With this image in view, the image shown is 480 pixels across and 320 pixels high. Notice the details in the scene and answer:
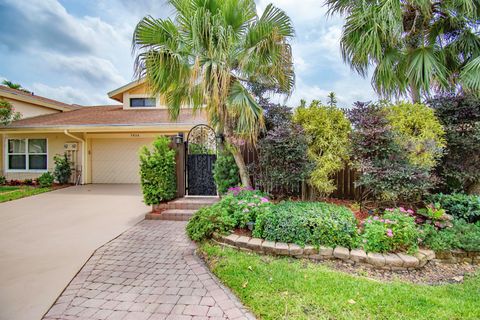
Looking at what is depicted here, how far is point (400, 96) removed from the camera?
594 cm

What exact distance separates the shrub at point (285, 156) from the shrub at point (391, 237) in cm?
174

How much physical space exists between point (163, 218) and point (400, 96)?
6.60m

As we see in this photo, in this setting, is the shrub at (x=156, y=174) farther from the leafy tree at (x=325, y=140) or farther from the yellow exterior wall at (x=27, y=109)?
the yellow exterior wall at (x=27, y=109)

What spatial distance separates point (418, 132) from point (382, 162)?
1.10m

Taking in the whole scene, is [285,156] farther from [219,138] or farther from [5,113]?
[5,113]

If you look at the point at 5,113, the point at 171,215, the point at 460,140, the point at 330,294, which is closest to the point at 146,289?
the point at 330,294

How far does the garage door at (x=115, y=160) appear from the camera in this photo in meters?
11.6

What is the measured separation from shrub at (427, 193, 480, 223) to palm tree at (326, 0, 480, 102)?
7.22 ft

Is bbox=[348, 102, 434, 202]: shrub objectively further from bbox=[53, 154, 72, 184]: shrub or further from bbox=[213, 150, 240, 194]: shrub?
bbox=[53, 154, 72, 184]: shrub

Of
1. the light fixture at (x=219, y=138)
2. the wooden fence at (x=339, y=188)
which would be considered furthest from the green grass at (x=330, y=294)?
the light fixture at (x=219, y=138)

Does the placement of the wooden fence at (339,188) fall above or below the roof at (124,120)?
below

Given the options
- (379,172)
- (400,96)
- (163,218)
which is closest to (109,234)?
(163,218)

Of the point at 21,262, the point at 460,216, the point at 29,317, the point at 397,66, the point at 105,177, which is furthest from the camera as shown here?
the point at 105,177

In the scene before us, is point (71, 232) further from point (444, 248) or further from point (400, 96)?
point (400, 96)
